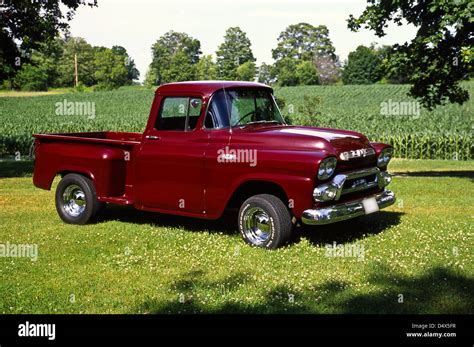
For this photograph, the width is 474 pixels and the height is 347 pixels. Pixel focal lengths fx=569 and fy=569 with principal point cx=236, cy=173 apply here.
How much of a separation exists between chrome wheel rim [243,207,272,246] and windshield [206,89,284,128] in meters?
1.29

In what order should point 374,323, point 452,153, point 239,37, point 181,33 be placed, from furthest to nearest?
1. point 181,33
2. point 239,37
3. point 452,153
4. point 374,323

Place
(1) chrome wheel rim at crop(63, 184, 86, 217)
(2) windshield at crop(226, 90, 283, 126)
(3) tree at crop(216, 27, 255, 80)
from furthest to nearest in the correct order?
(3) tree at crop(216, 27, 255, 80)
(1) chrome wheel rim at crop(63, 184, 86, 217)
(2) windshield at crop(226, 90, 283, 126)

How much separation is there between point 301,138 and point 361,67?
315ft

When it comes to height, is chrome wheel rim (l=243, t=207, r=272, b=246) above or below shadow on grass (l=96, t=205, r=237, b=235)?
above

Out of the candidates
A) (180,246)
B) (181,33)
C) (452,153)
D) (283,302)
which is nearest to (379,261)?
(283,302)

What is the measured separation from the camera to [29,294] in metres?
5.94

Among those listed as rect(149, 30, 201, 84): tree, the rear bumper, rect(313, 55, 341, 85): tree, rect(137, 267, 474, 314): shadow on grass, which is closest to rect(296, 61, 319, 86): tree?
rect(313, 55, 341, 85): tree

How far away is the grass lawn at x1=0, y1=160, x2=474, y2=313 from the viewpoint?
557 cm

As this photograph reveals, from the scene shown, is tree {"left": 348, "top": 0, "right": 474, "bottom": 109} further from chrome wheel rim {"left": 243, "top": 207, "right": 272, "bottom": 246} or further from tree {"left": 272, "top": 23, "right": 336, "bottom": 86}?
tree {"left": 272, "top": 23, "right": 336, "bottom": 86}

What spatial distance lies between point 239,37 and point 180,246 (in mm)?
82759

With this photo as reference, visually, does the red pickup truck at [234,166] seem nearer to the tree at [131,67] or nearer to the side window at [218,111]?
the side window at [218,111]

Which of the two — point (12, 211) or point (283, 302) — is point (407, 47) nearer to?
point (12, 211)

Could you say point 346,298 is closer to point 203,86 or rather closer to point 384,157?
point 384,157

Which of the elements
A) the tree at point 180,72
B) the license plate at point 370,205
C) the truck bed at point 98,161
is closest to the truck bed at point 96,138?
the truck bed at point 98,161
